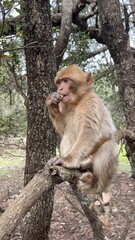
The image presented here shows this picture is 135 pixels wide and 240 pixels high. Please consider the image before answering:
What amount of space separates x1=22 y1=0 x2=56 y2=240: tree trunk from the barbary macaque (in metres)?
1.13

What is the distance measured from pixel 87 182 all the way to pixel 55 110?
2.14ft

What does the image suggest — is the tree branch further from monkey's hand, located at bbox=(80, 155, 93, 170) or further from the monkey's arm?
monkey's hand, located at bbox=(80, 155, 93, 170)

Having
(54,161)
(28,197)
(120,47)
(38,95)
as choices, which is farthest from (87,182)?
(120,47)

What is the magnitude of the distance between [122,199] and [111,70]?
261 centimetres

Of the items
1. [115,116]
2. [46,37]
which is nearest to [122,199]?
[115,116]

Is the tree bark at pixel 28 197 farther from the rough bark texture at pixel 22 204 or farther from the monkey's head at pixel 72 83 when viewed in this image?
the monkey's head at pixel 72 83

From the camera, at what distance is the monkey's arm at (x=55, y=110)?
2979 millimetres

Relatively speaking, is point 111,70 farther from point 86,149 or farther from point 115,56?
point 86,149

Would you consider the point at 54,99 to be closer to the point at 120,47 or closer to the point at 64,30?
the point at 64,30

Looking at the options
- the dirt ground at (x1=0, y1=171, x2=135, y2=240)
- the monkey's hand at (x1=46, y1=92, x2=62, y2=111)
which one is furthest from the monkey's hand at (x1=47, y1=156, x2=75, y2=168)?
the dirt ground at (x1=0, y1=171, x2=135, y2=240)

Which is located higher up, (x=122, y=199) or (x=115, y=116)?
(x=115, y=116)

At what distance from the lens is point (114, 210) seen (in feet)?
21.9

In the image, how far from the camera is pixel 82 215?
6496 millimetres

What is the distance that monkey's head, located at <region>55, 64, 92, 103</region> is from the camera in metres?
3.03
